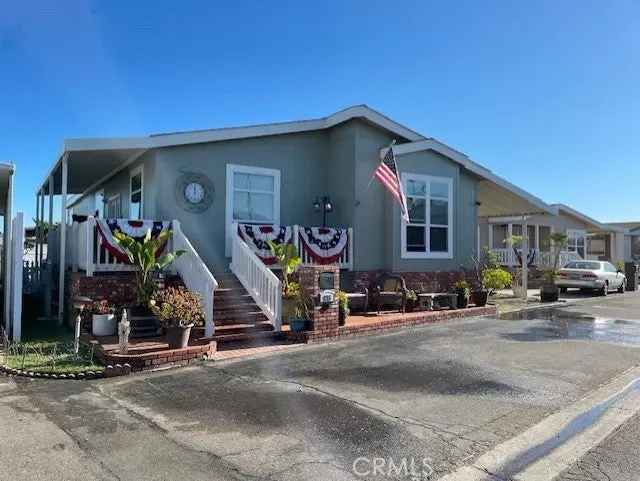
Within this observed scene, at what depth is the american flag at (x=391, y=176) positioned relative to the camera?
12.2 metres

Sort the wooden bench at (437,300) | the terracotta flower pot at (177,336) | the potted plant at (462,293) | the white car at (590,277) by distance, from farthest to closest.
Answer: the white car at (590,277)
the potted plant at (462,293)
the wooden bench at (437,300)
the terracotta flower pot at (177,336)

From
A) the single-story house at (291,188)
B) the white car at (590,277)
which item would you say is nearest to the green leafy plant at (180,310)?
the single-story house at (291,188)

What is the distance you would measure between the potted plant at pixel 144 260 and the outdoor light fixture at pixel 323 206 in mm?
4643

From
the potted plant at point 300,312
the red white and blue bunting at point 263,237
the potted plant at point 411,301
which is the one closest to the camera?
the potted plant at point 300,312

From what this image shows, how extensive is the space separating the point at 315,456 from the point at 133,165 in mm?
10693

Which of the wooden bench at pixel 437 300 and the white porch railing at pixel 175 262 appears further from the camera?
the wooden bench at pixel 437 300

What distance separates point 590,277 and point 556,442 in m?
18.4

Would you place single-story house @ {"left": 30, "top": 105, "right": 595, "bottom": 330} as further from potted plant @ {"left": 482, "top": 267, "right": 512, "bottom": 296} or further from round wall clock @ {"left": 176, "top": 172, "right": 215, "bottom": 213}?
potted plant @ {"left": 482, "top": 267, "right": 512, "bottom": 296}

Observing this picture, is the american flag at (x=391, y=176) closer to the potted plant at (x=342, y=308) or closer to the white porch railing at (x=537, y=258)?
the potted plant at (x=342, y=308)

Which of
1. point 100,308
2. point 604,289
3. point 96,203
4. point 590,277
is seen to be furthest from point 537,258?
point 100,308

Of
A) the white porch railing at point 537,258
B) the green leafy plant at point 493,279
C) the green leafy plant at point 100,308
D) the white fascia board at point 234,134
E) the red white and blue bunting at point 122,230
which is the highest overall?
the white fascia board at point 234,134

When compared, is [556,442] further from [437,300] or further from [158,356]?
[437,300]

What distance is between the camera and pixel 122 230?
10.0 meters

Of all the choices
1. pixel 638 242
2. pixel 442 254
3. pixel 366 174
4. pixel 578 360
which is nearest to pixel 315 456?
pixel 578 360
